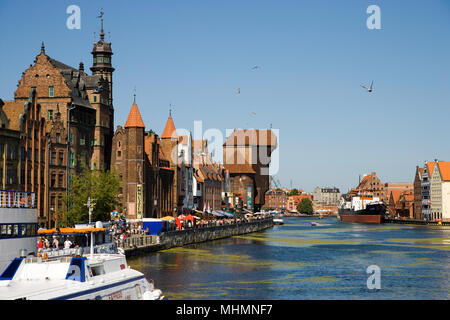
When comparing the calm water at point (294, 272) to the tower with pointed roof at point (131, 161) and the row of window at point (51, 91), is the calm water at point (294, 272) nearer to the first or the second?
the tower with pointed roof at point (131, 161)

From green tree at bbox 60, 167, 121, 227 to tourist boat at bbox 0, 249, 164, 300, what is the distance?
4500cm

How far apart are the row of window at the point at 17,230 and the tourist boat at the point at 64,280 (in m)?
12.6

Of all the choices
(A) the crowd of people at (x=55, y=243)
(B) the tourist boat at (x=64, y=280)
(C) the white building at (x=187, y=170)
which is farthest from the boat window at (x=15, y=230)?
(C) the white building at (x=187, y=170)

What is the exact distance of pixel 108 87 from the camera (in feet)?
321

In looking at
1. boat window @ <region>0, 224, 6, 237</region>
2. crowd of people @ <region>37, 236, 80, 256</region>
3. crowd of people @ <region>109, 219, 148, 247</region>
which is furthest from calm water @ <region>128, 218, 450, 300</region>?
boat window @ <region>0, 224, 6, 237</region>

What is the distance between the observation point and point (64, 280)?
83.7 feet

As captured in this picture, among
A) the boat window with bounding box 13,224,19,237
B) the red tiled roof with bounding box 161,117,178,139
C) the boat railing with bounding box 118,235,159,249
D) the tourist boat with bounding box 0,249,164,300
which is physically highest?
the red tiled roof with bounding box 161,117,178,139

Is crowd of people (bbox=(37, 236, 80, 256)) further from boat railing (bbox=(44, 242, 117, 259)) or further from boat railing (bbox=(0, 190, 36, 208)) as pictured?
boat railing (bbox=(0, 190, 36, 208))

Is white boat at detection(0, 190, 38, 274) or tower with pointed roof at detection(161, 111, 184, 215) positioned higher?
tower with pointed roof at detection(161, 111, 184, 215)

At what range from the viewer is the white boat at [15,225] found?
3884 cm

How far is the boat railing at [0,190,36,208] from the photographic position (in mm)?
39312
